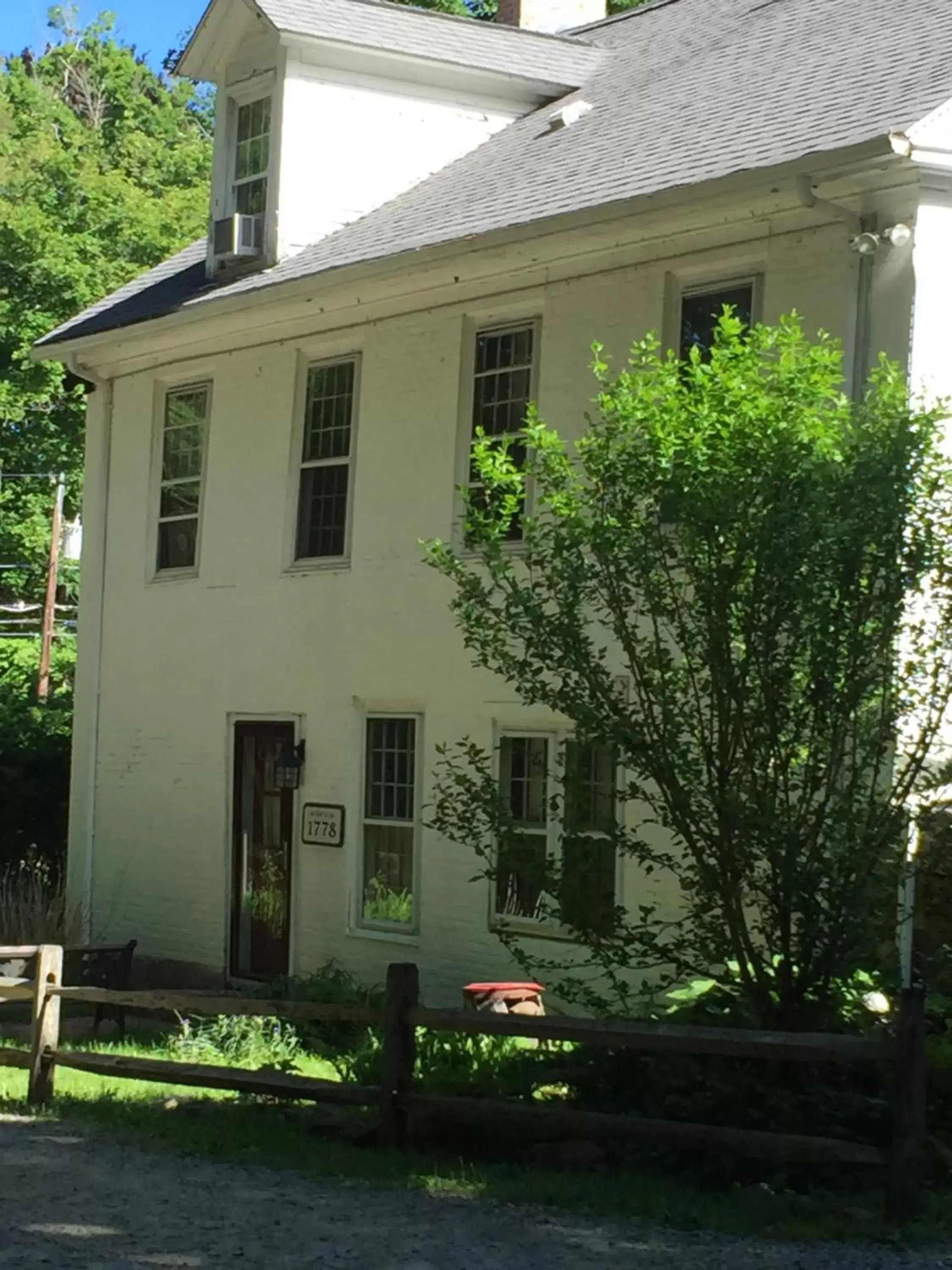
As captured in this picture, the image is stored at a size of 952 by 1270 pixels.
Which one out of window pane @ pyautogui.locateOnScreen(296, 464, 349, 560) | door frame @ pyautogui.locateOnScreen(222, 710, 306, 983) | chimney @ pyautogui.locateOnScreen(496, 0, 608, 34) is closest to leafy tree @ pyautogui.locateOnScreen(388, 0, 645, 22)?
chimney @ pyautogui.locateOnScreen(496, 0, 608, 34)

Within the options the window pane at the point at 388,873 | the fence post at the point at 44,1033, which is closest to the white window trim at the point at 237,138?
the window pane at the point at 388,873

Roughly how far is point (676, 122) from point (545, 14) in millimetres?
7359

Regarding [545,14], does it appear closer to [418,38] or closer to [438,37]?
[438,37]

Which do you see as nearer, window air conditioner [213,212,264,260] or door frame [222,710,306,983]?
door frame [222,710,306,983]

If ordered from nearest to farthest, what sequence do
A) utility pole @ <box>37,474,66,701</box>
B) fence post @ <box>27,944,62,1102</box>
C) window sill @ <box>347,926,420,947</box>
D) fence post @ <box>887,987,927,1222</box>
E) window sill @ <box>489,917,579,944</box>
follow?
fence post @ <box>887,987,927,1222</box>
fence post @ <box>27,944,62,1102</box>
window sill @ <box>489,917,579,944</box>
window sill @ <box>347,926,420,947</box>
utility pole @ <box>37,474,66,701</box>

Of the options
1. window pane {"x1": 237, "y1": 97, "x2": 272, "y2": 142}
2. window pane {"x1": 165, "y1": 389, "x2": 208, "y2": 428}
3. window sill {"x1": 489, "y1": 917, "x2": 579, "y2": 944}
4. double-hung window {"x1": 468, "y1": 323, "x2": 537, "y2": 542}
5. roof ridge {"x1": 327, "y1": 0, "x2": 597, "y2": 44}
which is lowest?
window sill {"x1": 489, "y1": 917, "x2": 579, "y2": 944}

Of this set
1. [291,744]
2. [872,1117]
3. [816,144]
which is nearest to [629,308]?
[816,144]

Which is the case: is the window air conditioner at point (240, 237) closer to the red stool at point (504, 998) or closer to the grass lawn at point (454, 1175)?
the red stool at point (504, 998)

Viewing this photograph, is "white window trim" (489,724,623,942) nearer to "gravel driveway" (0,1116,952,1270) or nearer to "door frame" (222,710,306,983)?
"door frame" (222,710,306,983)

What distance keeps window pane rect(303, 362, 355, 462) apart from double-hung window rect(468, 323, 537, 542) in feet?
5.02

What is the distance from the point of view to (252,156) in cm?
1767

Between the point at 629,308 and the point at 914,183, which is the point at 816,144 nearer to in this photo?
the point at 914,183

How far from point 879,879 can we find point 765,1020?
882mm

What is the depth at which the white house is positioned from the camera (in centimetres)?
1239
